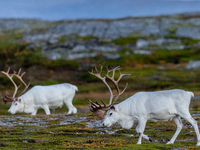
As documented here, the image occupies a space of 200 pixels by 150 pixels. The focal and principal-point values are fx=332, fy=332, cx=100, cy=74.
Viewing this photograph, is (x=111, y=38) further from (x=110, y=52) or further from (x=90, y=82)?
(x=90, y=82)

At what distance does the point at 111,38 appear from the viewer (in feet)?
279

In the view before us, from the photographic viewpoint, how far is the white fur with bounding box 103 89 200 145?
13.7 meters

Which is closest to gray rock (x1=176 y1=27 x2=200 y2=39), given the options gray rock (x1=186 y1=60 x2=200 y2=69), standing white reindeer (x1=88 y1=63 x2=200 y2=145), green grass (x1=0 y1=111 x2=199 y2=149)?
gray rock (x1=186 y1=60 x2=200 y2=69)

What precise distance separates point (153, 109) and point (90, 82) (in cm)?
4151

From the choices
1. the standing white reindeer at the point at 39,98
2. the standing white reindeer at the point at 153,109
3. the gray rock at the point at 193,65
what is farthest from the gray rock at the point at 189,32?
the standing white reindeer at the point at 153,109

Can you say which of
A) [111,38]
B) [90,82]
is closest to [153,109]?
[90,82]

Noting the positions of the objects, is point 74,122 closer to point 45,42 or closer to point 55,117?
point 55,117

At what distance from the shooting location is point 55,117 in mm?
23094

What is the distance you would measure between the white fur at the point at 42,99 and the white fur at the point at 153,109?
12083mm

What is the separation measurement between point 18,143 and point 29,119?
8.21 metres

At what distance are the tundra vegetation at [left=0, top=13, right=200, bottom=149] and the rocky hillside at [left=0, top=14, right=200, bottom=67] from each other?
1.61ft

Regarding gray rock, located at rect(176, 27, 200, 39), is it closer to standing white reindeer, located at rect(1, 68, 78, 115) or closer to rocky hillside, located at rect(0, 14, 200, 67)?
rocky hillside, located at rect(0, 14, 200, 67)

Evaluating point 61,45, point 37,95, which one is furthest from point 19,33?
point 37,95

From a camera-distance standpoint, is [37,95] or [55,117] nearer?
[55,117]
